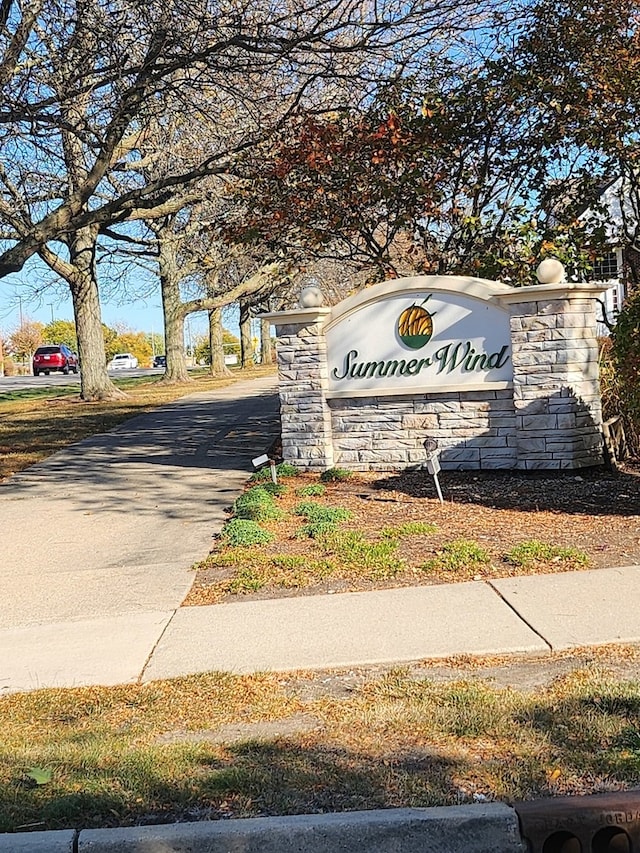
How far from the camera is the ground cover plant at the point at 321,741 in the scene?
3.94m

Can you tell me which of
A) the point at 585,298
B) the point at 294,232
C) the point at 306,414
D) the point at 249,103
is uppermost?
the point at 249,103

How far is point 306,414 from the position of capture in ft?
41.8

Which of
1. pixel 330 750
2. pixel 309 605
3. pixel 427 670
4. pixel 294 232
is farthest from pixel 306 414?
pixel 330 750

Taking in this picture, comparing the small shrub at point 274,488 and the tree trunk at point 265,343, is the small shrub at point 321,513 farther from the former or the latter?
the tree trunk at point 265,343

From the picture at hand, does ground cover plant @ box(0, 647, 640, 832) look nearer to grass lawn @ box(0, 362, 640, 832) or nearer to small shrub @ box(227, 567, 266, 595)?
grass lawn @ box(0, 362, 640, 832)

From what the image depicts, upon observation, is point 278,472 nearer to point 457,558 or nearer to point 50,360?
point 457,558

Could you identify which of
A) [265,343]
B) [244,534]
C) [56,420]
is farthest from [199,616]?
[265,343]

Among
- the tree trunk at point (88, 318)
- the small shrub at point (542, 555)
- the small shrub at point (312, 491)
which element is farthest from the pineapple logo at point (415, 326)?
the tree trunk at point (88, 318)

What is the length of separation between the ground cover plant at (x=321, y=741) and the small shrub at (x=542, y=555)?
6.78 ft

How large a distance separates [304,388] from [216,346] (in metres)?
34.0

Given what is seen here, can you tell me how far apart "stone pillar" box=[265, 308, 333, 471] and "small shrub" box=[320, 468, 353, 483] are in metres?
0.48

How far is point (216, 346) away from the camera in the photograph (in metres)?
46.3

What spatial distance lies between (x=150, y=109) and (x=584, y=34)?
6.02 meters

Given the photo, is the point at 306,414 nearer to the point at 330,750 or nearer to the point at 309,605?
the point at 309,605
